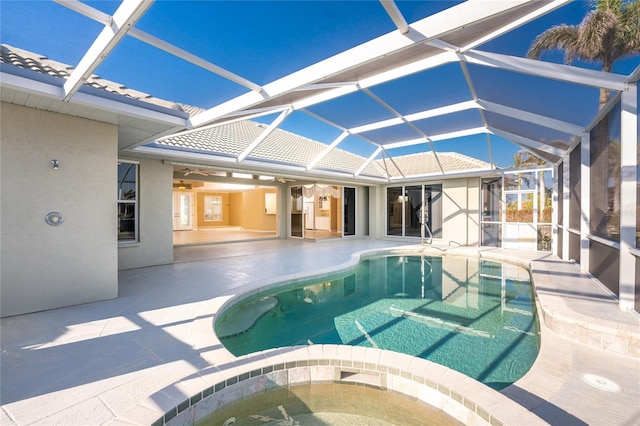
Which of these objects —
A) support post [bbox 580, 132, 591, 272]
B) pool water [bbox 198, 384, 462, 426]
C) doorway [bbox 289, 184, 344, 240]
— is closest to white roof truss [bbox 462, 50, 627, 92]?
support post [bbox 580, 132, 591, 272]

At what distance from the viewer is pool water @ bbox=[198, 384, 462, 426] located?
248cm

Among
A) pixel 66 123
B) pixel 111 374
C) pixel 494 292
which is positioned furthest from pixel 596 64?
pixel 66 123

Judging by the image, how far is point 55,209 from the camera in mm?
4473

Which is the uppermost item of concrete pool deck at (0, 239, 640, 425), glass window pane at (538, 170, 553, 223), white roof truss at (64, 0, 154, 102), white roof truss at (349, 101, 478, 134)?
white roof truss at (349, 101, 478, 134)

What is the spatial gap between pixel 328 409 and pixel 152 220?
23.2 feet

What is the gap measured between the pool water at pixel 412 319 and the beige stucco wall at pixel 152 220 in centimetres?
396

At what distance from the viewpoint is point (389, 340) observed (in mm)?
4121

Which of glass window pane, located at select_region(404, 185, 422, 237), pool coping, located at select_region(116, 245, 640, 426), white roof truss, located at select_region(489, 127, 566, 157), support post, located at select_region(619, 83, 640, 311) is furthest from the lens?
glass window pane, located at select_region(404, 185, 422, 237)

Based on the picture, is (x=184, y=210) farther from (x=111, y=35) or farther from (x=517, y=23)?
(x=517, y=23)

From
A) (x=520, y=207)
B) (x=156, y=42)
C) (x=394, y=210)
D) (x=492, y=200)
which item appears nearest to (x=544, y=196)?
(x=520, y=207)

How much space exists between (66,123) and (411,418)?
604cm

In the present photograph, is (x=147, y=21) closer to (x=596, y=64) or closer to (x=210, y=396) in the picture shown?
(x=210, y=396)

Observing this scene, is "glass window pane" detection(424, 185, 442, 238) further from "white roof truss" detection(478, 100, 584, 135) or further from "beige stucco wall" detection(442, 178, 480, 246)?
"white roof truss" detection(478, 100, 584, 135)

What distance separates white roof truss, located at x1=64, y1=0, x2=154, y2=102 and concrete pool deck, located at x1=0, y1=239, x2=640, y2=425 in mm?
3047
